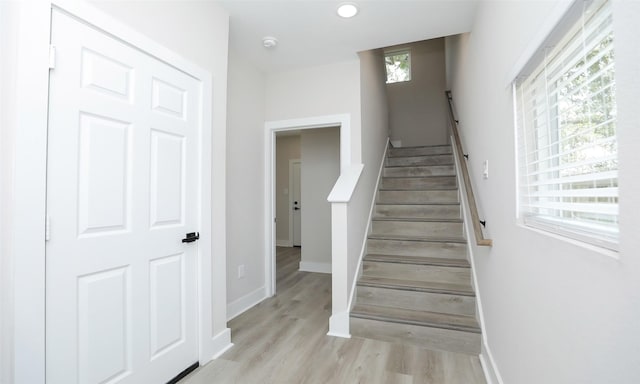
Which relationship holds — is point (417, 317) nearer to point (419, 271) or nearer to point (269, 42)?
point (419, 271)

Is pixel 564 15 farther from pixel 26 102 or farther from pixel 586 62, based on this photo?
pixel 26 102

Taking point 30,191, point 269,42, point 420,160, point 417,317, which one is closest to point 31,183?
point 30,191

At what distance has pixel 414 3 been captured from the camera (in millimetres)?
2195

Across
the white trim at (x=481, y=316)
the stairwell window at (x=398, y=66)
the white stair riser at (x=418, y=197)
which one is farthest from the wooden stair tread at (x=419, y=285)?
the stairwell window at (x=398, y=66)

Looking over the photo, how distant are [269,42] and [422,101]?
3.82m

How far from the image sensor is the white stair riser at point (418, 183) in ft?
12.1

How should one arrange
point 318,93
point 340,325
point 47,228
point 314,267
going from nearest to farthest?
point 47,228 → point 340,325 → point 318,93 → point 314,267

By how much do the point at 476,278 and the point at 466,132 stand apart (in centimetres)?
139

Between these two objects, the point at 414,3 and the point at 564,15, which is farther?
the point at 414,3

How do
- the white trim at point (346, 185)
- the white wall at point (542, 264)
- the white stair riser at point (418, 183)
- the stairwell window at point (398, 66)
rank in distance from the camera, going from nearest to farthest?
the white wall at point (542, 264)
the white trim at point (346, 185)
the white stair riser at point (418, 183)
the stairwell window at point (398, 66)

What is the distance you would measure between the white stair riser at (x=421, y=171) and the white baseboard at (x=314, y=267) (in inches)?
65.0

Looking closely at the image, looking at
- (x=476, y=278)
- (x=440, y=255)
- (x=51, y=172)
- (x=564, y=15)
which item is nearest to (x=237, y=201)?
(x=51, y=172)

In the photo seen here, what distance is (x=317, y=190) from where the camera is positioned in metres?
4.68

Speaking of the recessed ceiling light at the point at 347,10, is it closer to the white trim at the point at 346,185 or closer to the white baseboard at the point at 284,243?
the white trim at the point at 346,185
